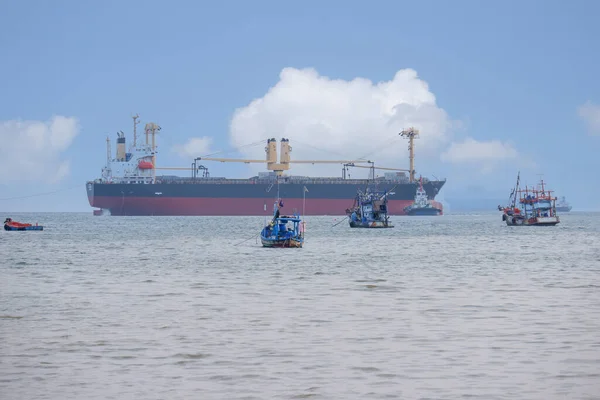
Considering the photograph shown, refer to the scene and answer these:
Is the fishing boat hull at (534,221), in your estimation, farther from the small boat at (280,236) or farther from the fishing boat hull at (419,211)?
the fishing boat hull at (419,211)

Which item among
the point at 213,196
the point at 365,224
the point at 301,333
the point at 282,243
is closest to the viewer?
the point at 301,333

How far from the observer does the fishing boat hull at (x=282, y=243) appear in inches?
2403

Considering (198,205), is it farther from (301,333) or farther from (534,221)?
(301,333)

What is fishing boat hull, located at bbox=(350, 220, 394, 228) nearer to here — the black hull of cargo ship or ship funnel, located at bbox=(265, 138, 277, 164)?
the black hull of cargo ship

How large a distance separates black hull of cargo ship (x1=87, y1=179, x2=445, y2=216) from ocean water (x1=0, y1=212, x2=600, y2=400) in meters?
120

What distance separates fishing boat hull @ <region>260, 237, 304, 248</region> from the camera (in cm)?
6103

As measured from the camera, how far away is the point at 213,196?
164000mm

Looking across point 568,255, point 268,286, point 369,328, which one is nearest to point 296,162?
point 568,255

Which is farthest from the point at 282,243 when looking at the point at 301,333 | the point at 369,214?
the point at 369,214

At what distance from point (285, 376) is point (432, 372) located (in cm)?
257

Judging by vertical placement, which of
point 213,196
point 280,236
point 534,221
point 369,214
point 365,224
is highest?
point 213,196

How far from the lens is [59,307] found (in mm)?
27094

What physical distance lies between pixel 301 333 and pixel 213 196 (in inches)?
5662

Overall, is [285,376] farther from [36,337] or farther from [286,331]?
[36,337]
